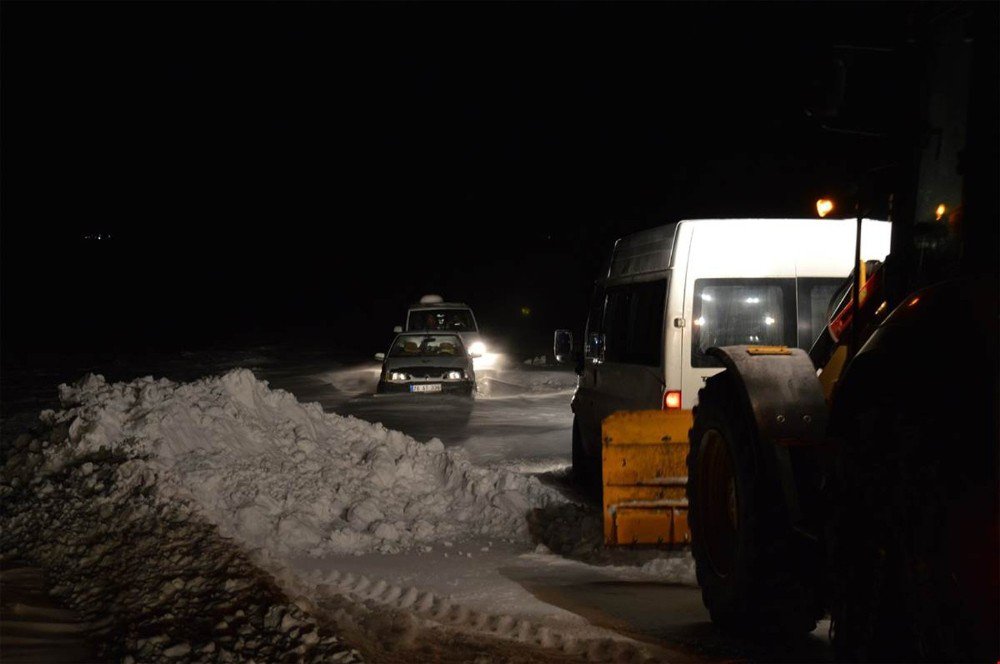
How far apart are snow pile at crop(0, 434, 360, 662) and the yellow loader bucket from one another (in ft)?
7.54

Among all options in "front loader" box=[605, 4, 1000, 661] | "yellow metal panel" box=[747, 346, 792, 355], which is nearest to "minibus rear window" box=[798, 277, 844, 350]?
"yellow metal panel" box=[747, 346, 792, 355]

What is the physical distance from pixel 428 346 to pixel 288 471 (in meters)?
9.82

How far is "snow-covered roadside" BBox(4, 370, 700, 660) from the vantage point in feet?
17.3

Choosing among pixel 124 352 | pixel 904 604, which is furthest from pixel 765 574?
pixel 124 352

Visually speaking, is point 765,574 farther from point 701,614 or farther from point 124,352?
point 124,352

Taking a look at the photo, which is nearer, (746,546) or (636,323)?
(746,546)

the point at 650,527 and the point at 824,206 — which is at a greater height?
the point at 824,206

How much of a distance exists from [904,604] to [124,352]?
37.4m

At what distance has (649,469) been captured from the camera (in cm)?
646

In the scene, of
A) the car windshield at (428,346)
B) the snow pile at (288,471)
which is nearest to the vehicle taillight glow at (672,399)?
the snow pile at (288,471)

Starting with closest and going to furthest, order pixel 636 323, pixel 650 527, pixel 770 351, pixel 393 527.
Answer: pixel 770 351 → pixel 650 527 → pixel 393 527 → pixel 636 323

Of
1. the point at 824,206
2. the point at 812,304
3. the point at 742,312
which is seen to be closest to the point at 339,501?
the point at 742,312

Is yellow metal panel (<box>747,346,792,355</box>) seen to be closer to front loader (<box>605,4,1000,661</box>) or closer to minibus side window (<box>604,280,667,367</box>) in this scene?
front loader (<box>605,4,1000,661</box>)

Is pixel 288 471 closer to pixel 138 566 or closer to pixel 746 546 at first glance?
pixel 138 566
